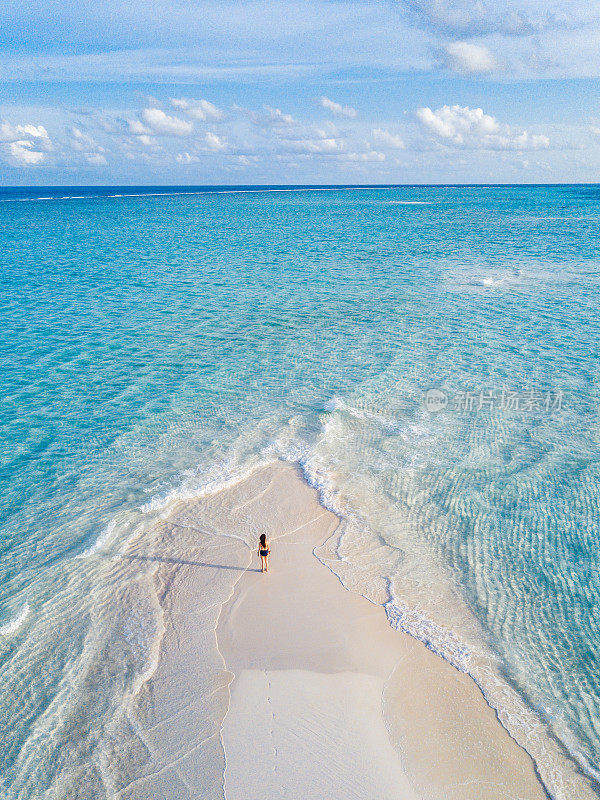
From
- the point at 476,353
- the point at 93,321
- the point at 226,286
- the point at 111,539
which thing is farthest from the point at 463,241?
the point at 111,539

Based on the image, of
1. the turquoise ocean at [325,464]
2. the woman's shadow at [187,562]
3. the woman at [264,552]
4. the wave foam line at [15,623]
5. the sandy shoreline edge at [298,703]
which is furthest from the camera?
the woman's shadow at [187,562]

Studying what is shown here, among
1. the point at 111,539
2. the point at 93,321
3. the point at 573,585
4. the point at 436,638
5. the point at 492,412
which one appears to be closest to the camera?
the point at 436,638

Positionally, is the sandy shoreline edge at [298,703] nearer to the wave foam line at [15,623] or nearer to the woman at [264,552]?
the woman at [264,552]

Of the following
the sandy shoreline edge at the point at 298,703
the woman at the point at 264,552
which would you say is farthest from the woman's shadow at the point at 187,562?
the woman at the point at 264,552

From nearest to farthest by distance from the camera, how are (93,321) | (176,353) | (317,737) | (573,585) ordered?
(317,737), (573,585), (176,353), (93,321)

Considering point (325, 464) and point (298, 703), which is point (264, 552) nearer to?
point (298, 703)

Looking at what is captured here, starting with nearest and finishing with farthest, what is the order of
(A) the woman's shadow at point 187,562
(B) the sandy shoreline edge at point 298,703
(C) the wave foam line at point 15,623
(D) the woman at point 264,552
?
(B) the sandy shoreline edge at point 298,703 → (C) the wave foam line at point 15,623 → (D) the woman at point 264,552 → (A) the woman's shadow at point 187,562

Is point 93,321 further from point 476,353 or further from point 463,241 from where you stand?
point 463,241
